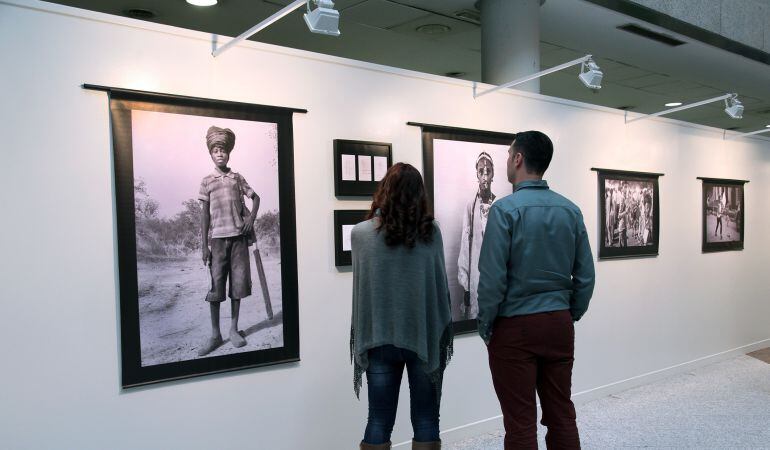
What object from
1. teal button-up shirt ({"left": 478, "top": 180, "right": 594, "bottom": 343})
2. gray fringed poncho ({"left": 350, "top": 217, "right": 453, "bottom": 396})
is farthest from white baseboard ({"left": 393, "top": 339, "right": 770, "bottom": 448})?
teal button-up shirt ({"left": 478, "top": 180, "right": 594, "bottom": 343})

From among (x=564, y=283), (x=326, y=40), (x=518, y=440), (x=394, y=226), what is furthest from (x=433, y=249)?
(x=326, y=40)

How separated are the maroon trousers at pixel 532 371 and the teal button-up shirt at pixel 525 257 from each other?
6 cm

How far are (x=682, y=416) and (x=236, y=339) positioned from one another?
3467 mm

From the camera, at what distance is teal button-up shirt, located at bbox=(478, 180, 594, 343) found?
2773 mm

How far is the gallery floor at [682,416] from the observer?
13.8 feet

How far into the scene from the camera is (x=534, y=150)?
2.86 metres

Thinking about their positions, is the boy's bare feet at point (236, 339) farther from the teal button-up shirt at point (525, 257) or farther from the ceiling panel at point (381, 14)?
the ceiling panel at point (381, 14)

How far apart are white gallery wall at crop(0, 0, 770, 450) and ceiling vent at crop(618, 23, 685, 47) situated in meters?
0.92

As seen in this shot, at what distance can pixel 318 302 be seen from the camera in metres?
3.66

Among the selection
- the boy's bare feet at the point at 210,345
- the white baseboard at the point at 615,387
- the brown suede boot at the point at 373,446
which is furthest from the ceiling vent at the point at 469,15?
the brown suede boot at the point at 373,446

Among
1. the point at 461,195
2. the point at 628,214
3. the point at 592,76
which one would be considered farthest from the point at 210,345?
the point at 628,214

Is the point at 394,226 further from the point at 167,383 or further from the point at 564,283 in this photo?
the point at 167,383

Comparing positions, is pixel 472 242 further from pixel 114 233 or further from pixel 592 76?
pixel 114 233

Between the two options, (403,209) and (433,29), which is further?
(433,29)
